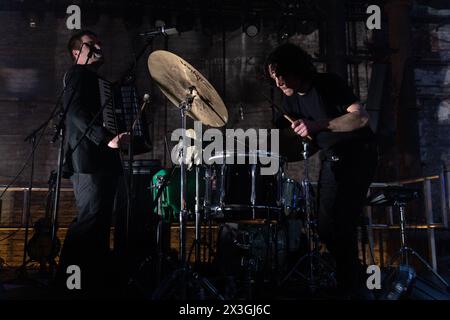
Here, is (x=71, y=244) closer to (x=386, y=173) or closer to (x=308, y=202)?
(x=308, y=202)

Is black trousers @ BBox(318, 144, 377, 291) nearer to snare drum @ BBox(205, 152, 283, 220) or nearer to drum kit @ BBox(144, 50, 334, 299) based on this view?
drum kit @ BBox(144, 50, 334, 299)

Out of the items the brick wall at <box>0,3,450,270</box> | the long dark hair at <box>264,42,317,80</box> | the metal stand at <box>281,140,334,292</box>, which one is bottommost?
the metal stand at <box>281,140,334,292</box>

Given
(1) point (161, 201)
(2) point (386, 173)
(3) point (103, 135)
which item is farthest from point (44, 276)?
(2) point (386, 173)

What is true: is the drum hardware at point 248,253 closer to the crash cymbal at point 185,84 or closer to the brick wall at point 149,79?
the crash cymbal at point 185,84

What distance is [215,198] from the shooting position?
3.98 metres

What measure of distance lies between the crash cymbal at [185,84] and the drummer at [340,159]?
693 mm

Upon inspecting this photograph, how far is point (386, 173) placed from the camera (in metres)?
8.53

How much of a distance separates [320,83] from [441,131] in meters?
6.83

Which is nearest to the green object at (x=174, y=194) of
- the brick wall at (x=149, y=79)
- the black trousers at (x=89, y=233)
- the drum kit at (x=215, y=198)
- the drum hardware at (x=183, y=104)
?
the drum kit at (x=215, y=198)

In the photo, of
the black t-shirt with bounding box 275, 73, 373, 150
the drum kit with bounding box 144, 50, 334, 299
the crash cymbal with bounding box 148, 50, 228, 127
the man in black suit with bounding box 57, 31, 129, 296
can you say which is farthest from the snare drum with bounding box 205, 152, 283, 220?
the black t-shirt with bounding box 275, 73, 373, 150

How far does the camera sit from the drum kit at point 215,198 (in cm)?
325

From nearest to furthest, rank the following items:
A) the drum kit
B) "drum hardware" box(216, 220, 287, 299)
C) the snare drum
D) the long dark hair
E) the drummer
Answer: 1. the drummer
2. the long dark hair
3. the drum kit
4. the snare drum
5. "drum hardware" box(216, 220, 287, 299)

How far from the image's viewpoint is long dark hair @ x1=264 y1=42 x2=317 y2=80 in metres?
3.00
